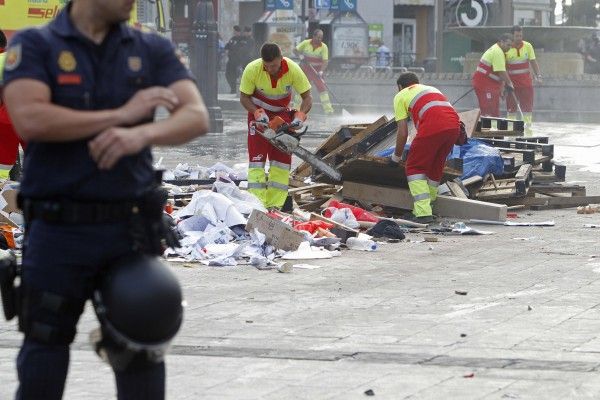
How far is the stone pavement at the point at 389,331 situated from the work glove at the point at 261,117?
2.33 metres

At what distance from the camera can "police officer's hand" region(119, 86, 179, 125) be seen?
4.02 m

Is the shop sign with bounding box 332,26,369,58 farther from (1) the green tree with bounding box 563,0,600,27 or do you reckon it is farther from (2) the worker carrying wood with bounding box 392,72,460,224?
(2) the worker carrying wood with bounding box 392,72,460,224

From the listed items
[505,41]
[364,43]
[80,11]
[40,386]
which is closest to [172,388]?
[40,386]

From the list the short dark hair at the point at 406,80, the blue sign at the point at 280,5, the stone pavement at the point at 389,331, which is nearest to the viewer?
the stone pavement at the point at 389,331

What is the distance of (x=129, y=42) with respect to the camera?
4.16 m

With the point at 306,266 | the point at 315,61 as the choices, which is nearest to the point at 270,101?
the point at 306,266

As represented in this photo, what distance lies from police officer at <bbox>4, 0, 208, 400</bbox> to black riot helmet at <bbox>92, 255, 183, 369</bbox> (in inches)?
2.1

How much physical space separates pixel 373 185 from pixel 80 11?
9275 millimetres

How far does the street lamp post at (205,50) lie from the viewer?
23359mm

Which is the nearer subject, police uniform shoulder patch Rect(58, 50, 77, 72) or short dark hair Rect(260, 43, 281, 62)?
police uniform shoulder patch Rect(58, 50, 77, 72)

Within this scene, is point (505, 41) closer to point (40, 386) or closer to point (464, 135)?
point (464, 135)

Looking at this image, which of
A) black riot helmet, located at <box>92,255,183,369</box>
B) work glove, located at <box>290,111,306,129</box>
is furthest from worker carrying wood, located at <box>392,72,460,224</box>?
black riot helmet, located at <box>92,255,183,369</box>

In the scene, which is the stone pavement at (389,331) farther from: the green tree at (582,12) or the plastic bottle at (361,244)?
the green tree at (582,12)

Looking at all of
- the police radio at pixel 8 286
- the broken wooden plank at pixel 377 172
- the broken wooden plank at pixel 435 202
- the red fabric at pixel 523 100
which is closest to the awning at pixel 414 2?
the red fabric at pixel 523 100
